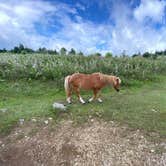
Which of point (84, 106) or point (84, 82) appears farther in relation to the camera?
point (84, 82)

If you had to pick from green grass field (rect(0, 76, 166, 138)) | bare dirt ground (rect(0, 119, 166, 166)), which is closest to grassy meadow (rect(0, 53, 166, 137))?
green grass field (rect(0, 76, 166, 138))

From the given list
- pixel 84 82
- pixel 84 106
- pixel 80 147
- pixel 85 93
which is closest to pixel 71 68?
pixel 85 93

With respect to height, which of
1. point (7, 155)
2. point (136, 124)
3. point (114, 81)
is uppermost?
point (114, 81)

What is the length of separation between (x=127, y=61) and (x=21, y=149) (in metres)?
10.1

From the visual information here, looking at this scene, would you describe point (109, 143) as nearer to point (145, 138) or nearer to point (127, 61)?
point (145, 138)

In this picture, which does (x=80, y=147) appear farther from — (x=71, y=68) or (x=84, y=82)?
(x=71, y=68)

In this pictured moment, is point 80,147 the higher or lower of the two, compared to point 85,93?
lower

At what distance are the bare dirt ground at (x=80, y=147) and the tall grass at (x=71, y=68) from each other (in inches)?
189

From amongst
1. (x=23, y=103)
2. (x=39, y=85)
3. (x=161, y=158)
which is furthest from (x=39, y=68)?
(x=161, y=158)

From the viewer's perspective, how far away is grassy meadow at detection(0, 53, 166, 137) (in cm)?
702

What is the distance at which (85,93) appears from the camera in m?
10.2

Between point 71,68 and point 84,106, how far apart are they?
15.6 feet

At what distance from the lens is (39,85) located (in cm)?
1106

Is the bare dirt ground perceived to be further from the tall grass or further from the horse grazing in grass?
the tall grass
